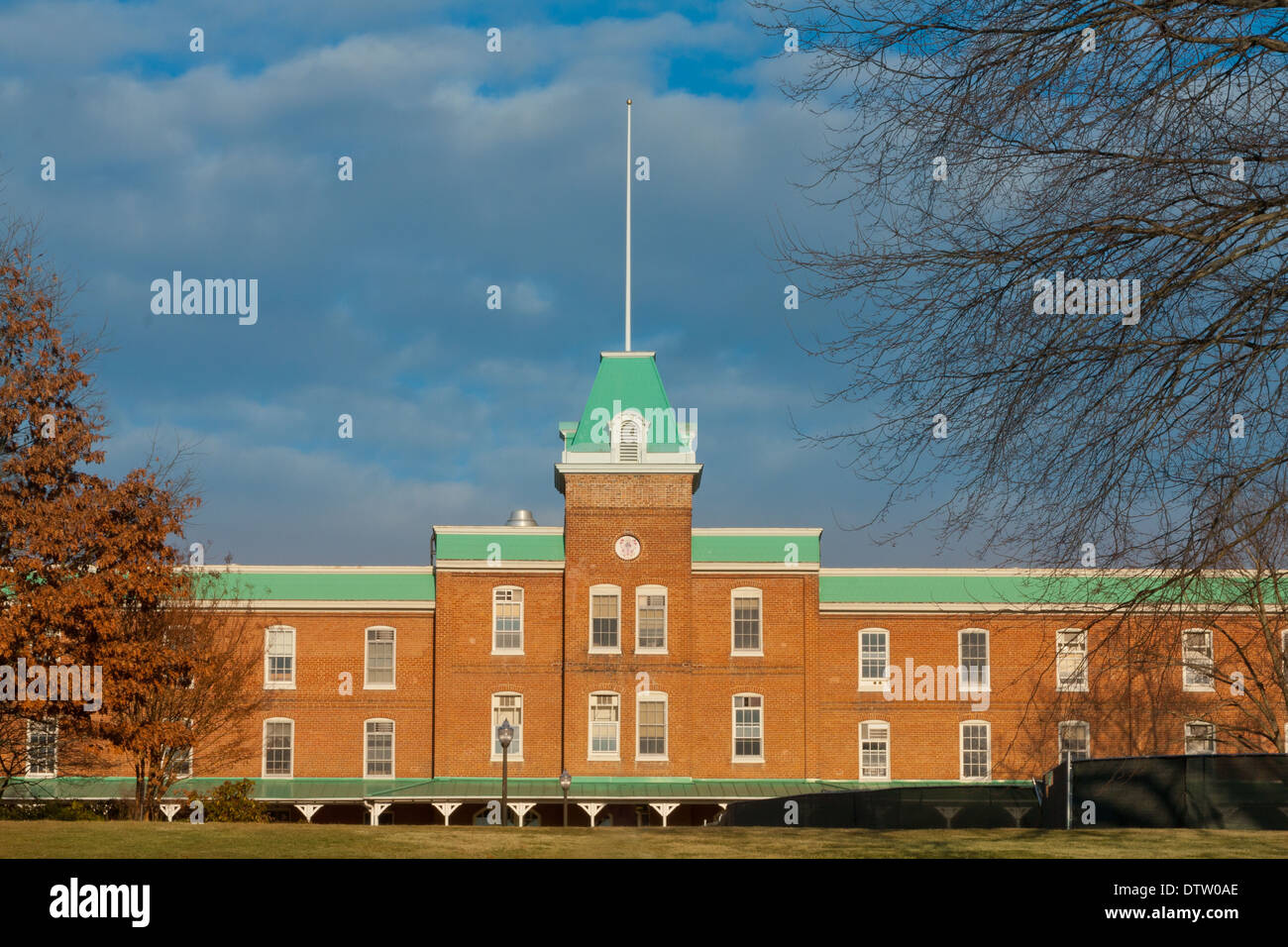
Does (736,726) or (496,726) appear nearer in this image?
(496,726)

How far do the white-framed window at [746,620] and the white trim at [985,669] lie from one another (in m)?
6.65

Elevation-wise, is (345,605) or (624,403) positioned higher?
(624,403)

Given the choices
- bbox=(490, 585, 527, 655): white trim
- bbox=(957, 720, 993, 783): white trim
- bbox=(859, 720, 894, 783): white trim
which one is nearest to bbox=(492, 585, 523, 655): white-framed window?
bbox=(490, 585, 527, 655): white trim

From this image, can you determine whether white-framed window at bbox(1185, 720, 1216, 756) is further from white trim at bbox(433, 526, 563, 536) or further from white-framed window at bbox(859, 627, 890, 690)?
white trim at bbox(433, 526, 563, 536)

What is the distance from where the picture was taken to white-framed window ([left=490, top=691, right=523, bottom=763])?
44906 mm

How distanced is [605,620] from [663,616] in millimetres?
1904

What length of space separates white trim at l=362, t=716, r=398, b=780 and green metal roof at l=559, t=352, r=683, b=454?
10991 mm

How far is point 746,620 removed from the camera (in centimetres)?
4647

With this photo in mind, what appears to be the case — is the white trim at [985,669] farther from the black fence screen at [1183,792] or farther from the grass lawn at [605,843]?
the grass lawn at [605,843]

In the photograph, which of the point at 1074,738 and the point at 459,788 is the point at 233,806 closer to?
the point at 459,788

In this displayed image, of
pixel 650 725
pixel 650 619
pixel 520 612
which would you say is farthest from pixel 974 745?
pixel 520 612

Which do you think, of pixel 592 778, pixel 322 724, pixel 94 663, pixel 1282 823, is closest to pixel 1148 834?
pixel 1282 823

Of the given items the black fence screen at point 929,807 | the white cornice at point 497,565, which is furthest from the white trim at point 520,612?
the black fence screen at point 929,807

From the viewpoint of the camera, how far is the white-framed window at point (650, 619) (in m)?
45.5
